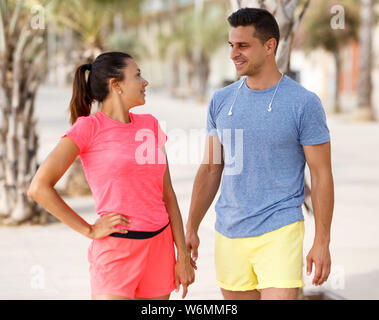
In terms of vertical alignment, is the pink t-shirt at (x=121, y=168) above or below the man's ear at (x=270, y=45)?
below

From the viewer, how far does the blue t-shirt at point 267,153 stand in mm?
2896

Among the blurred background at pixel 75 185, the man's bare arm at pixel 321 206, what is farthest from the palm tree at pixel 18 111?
the man's bare arm at pixel 321 206

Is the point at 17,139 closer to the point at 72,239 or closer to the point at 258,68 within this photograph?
the point at 72,239

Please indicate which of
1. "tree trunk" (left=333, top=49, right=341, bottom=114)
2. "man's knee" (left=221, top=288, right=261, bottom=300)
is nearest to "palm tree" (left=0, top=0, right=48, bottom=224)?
"man's knee" (left=221, top=288, right=261, bottom=300)

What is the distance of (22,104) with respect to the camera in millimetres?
7875

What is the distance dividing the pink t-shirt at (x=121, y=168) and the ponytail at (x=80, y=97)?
12 cm

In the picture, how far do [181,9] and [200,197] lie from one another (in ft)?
210

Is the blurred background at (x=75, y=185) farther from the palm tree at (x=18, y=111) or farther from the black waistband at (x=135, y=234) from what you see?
the black waistband at (x=135, y=234)

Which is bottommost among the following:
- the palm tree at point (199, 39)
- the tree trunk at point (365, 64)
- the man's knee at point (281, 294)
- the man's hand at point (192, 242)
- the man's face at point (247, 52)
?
the man's knee at point (281, 294)

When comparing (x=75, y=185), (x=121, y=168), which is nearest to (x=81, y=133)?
(x=121, y=168)

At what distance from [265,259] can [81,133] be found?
97cm

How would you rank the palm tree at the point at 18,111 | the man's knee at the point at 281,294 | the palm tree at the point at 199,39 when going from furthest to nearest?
the palm tree at the point at 199,39, the palm tree at the point at 18,111, the man's knee at the point at 281,294

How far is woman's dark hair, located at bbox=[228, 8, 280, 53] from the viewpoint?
119 inches
